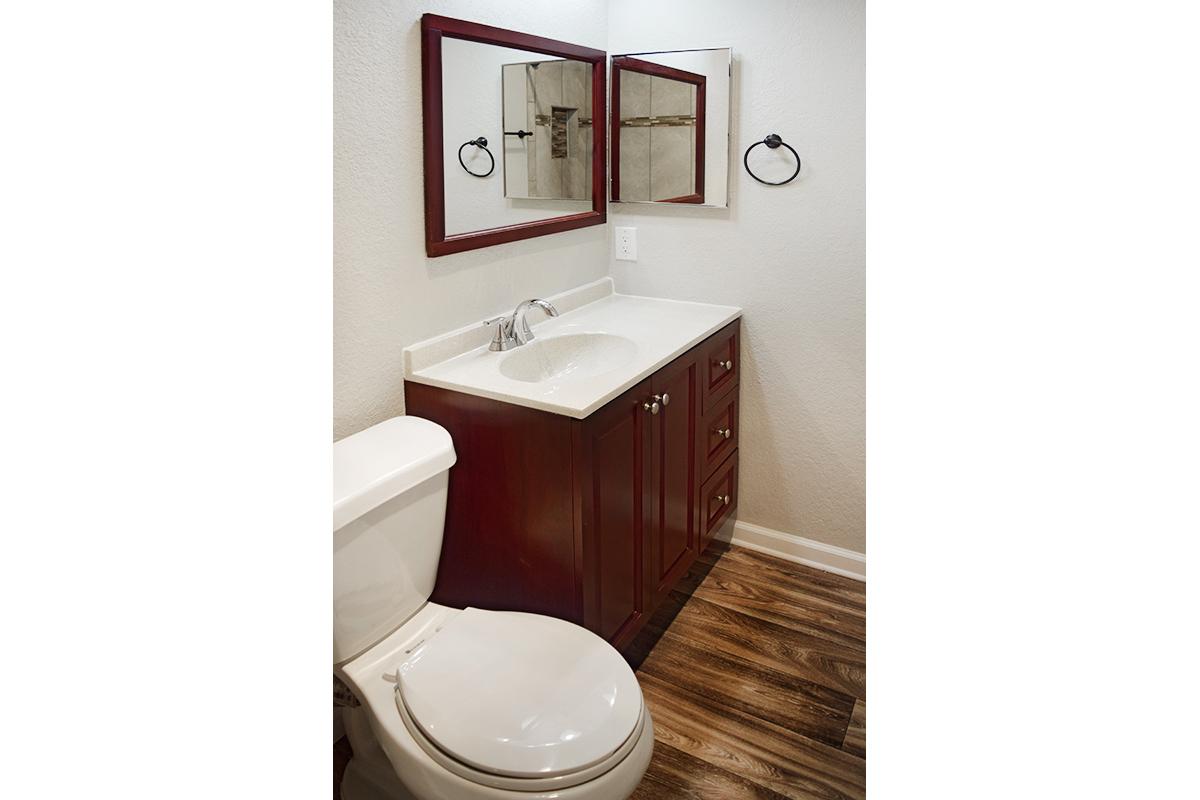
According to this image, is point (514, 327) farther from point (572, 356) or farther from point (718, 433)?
point (718, 433)

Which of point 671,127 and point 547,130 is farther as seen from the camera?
point 671,127

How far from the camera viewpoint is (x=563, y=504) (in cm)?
173

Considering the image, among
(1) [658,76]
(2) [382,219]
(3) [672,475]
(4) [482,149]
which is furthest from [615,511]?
(1) [658,76]

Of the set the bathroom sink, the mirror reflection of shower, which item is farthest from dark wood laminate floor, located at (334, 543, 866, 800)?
the mirror reflection of shower

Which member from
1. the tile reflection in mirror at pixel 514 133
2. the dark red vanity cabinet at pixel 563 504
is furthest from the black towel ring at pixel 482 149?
the dark red vanity cabinet at pixel 563 504

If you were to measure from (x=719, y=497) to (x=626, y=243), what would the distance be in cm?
85

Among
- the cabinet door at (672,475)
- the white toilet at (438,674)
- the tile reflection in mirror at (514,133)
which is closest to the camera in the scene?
the white toilet at (438,674)

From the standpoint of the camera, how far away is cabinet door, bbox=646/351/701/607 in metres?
2.03

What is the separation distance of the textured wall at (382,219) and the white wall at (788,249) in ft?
2.18

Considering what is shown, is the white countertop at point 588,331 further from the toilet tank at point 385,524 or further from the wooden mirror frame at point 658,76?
the wooden mirror frame at point 658,76

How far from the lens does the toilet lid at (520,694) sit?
129 cm
